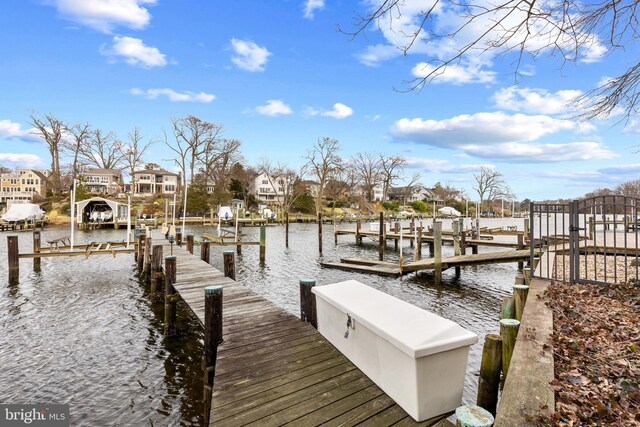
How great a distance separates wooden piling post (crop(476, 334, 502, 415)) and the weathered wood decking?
95 centimetres

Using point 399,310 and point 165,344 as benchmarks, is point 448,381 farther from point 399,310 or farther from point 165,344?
point 165,344

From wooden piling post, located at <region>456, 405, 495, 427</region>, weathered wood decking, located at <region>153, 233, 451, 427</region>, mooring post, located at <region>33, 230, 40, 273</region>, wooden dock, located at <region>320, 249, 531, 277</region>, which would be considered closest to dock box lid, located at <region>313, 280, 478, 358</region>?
wooden piling post, located at <region>456, 405, 495, 427</region>

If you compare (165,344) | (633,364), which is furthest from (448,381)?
(165,344)

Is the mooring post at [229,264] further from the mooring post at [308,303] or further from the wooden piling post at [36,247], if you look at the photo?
the wooden piling post at [36,247]

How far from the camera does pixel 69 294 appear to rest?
12.5m

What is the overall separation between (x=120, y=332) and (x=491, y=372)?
9031 millimetres

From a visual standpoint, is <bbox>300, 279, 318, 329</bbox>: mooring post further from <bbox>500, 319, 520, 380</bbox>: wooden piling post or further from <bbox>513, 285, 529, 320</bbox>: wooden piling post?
<bbox>513, 285, 529, 320</bbox>: wooden piling post

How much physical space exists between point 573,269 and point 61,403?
1052 centimetres

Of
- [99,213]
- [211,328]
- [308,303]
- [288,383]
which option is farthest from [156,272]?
[99,213]

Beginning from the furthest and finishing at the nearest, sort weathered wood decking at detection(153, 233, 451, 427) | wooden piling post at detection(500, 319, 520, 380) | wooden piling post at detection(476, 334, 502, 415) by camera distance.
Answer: wooden piling post at detection(500, 319, 520, 380) < wooden piling post at detection(476, 334, 502, 415) < weathered wood decking at detection(153, 233, 451, 427)

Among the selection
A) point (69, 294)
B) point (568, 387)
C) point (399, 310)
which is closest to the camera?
point (568, 387)

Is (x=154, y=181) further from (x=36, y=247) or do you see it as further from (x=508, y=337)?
(x=508, y=337)

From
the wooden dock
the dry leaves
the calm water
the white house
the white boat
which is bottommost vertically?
the calm water

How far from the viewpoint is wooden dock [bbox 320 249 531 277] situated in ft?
43.8
